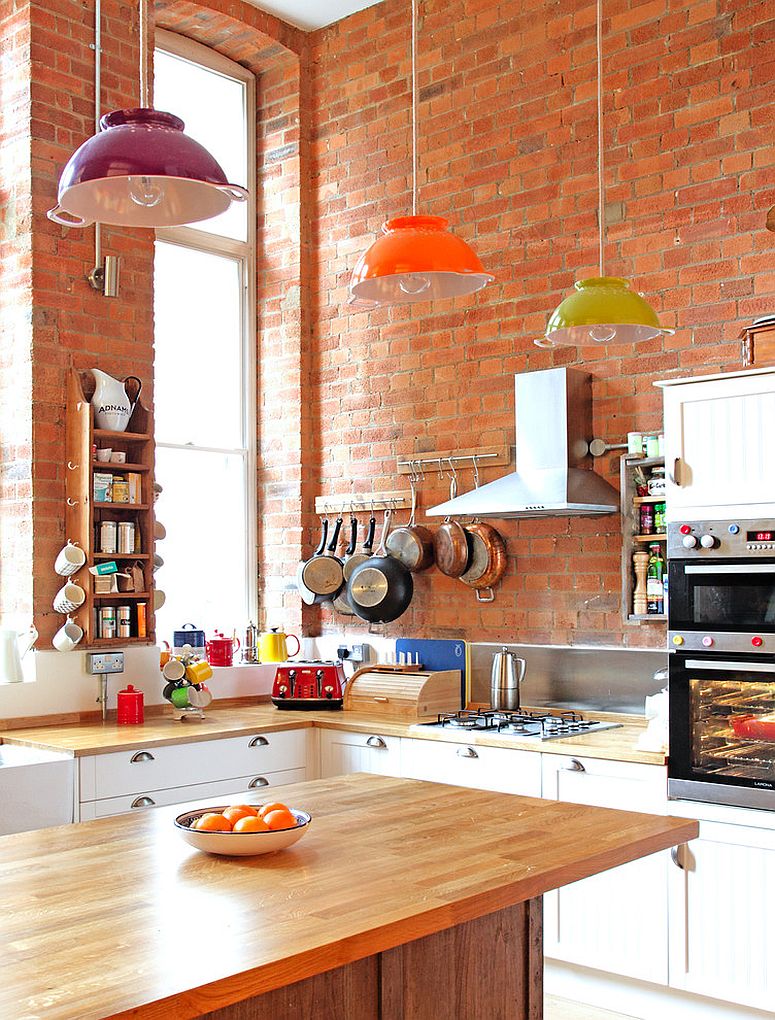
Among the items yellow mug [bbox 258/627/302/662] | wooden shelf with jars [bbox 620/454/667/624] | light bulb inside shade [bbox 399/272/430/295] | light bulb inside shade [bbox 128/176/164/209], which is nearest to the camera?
light bulb inside shade [bbox 128/176/164/209]

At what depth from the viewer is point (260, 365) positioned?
6082 mm

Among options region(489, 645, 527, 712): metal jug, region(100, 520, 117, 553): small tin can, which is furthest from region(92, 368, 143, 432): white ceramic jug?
region(489, 645, 527, 712): metal jug

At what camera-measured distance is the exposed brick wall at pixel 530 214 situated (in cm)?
446

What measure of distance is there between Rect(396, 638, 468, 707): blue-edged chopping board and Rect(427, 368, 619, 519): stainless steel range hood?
0.68m

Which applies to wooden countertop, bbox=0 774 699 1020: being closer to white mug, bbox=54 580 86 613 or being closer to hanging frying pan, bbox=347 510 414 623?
white mug, bbox=54 580 86 613

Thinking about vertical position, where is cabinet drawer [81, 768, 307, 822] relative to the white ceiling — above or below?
below

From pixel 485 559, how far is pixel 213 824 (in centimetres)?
282

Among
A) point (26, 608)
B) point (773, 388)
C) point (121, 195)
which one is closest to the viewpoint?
point (121, 195)

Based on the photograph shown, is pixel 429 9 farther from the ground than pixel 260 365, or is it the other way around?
pixel 429 9

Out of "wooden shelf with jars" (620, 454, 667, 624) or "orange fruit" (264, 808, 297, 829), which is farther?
"wooden shelf with jars" (620, 454, 667, 624)

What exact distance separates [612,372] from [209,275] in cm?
227

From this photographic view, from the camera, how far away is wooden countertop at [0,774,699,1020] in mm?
1648

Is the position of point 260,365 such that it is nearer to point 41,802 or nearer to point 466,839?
point 41,802

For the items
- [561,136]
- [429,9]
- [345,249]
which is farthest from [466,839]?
[429,9]
